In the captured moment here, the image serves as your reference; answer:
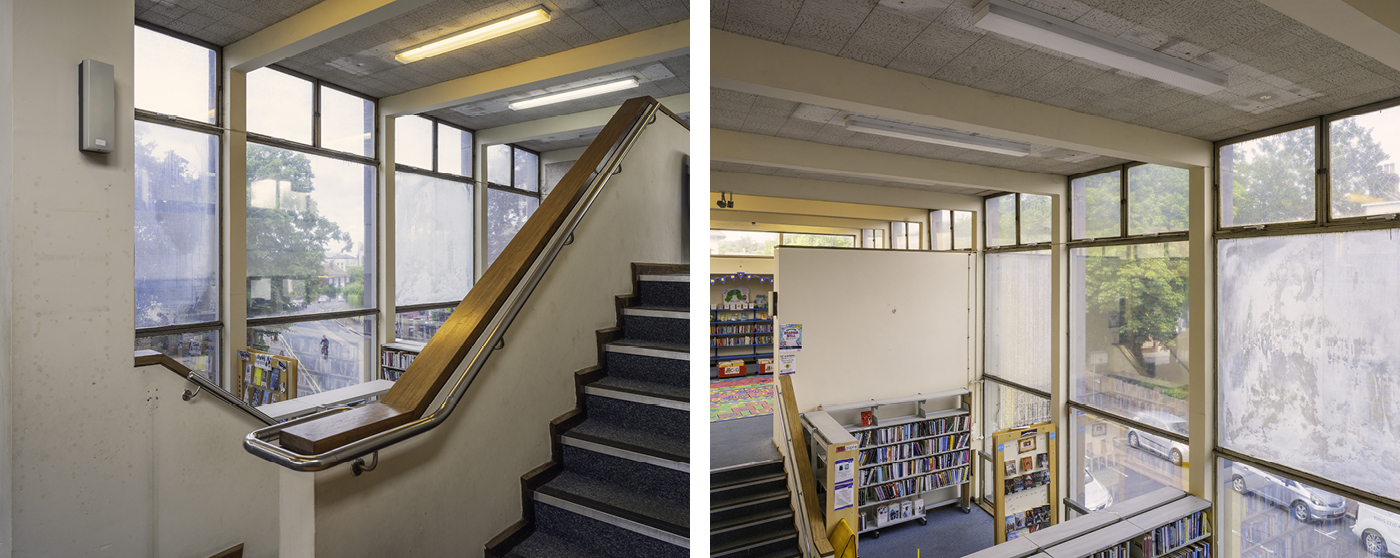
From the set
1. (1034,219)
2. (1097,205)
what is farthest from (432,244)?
(1034,219)

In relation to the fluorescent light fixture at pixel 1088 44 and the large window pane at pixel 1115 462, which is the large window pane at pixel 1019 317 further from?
the fluorescent light fixture at pixel 1088 44

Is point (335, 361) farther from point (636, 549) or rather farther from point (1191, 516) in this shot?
point (1191, 516)

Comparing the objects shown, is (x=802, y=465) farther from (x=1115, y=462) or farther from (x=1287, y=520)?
(x=1115, y=462)

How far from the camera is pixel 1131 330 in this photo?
3881 millimetres

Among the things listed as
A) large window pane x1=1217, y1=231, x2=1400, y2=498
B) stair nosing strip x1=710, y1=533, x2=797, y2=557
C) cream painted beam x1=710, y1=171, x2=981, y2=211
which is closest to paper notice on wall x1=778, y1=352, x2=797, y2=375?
stair nosing strip x1=710, y1=533, x2=797, y2=557

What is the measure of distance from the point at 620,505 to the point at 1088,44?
2369mm

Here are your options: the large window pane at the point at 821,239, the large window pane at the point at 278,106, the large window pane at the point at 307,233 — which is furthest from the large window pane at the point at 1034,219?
the large window pane at the point at 278,106

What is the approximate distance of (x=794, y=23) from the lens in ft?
5.71

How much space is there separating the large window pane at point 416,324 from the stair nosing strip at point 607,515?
Result: 0.74 m

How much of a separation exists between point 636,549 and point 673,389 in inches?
12.9

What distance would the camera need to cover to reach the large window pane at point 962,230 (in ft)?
18.9

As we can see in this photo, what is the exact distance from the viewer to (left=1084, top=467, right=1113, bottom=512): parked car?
4.10 m

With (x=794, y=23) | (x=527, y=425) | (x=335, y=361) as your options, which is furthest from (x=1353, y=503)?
(x=335, y=361)

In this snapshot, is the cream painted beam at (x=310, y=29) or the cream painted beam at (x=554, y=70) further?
the cream painted beam at (x=310, y=29)
